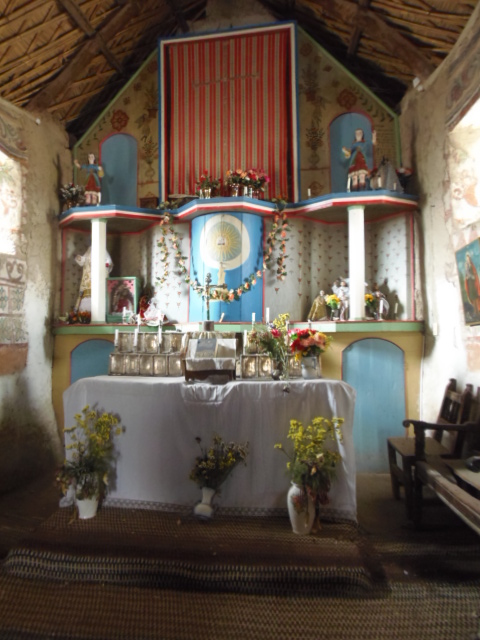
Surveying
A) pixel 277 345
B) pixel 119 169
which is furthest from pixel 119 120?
pixel 277 345

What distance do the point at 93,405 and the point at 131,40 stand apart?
6.71m

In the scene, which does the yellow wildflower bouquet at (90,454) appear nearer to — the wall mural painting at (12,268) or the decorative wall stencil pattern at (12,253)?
the wall mural painting at (12,268)

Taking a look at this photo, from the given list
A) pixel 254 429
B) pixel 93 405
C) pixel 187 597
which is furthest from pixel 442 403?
pixel 93 405

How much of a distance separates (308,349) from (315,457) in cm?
121

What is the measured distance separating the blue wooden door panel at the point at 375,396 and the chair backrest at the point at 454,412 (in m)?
0.94

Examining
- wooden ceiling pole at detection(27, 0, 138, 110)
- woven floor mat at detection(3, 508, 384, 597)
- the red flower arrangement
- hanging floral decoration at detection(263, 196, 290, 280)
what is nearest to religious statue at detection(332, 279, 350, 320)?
hanging floral decoration at detection(263, 196, 290, 280)

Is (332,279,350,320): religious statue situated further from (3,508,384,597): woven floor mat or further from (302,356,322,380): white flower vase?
(3,508,384,597): woven floor mat

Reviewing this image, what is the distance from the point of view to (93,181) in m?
8.00

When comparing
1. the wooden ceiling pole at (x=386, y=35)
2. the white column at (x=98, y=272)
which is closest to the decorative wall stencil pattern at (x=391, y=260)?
the wooden ceiling pole at (x=386, y=35)

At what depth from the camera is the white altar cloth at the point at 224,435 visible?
183 inches

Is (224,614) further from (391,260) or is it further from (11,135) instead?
(11,135)

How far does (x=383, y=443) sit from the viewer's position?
270 inches

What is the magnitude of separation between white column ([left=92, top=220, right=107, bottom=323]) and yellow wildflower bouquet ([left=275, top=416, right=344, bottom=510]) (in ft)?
14.0

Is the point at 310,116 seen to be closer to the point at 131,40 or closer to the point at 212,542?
the point at 131,40
